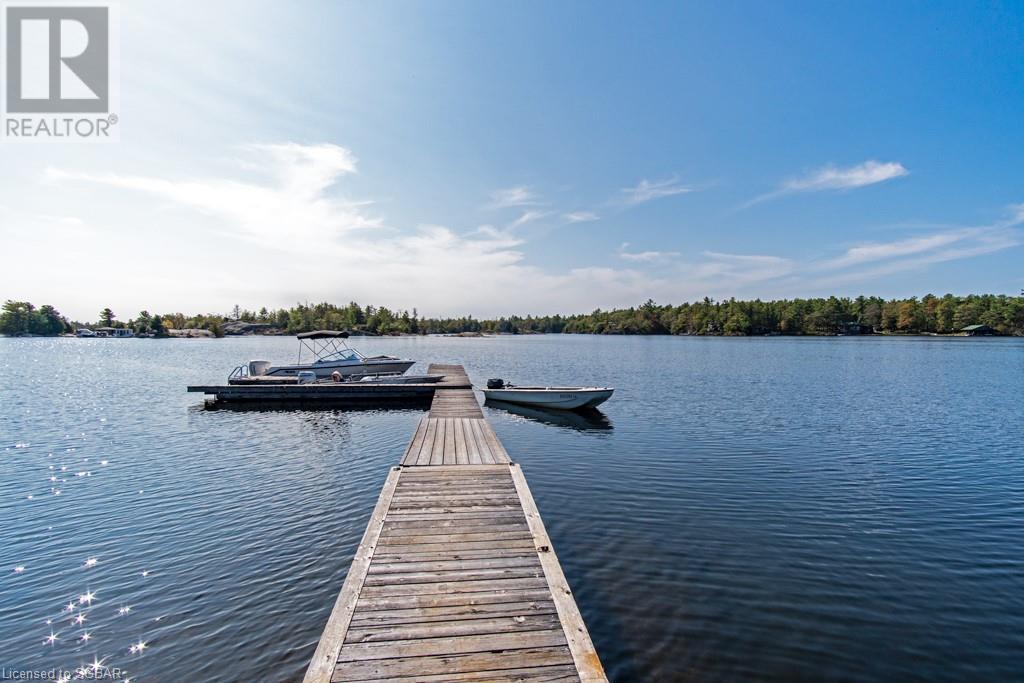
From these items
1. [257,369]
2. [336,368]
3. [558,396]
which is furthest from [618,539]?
[257,369]

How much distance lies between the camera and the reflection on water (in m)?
19.2

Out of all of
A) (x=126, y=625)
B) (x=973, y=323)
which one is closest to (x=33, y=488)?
(x=126, y=625)

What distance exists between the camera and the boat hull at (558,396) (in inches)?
826

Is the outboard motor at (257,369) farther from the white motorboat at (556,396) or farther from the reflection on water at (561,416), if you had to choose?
the white motorboat at (556,396)

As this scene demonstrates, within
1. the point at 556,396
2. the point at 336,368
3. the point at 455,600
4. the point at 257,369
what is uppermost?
the point at 336,368

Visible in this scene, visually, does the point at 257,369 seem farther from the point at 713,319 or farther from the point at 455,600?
A: the point at 713,319

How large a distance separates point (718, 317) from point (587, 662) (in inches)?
6121

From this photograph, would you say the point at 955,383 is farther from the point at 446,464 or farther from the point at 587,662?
A: the point at 587,662

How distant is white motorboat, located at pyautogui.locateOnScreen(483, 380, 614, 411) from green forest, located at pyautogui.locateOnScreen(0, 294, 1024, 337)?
131 m

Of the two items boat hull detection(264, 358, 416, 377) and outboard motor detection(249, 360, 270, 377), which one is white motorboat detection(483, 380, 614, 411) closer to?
boat hull detection(264, 358, 416, 377)

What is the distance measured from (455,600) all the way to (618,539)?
4524 mm

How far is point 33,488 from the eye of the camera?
11523 millimetres

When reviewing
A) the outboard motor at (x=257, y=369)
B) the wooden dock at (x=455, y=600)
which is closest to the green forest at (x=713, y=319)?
the outboard motor at (x=257, y=369)

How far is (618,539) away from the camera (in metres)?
8.70
